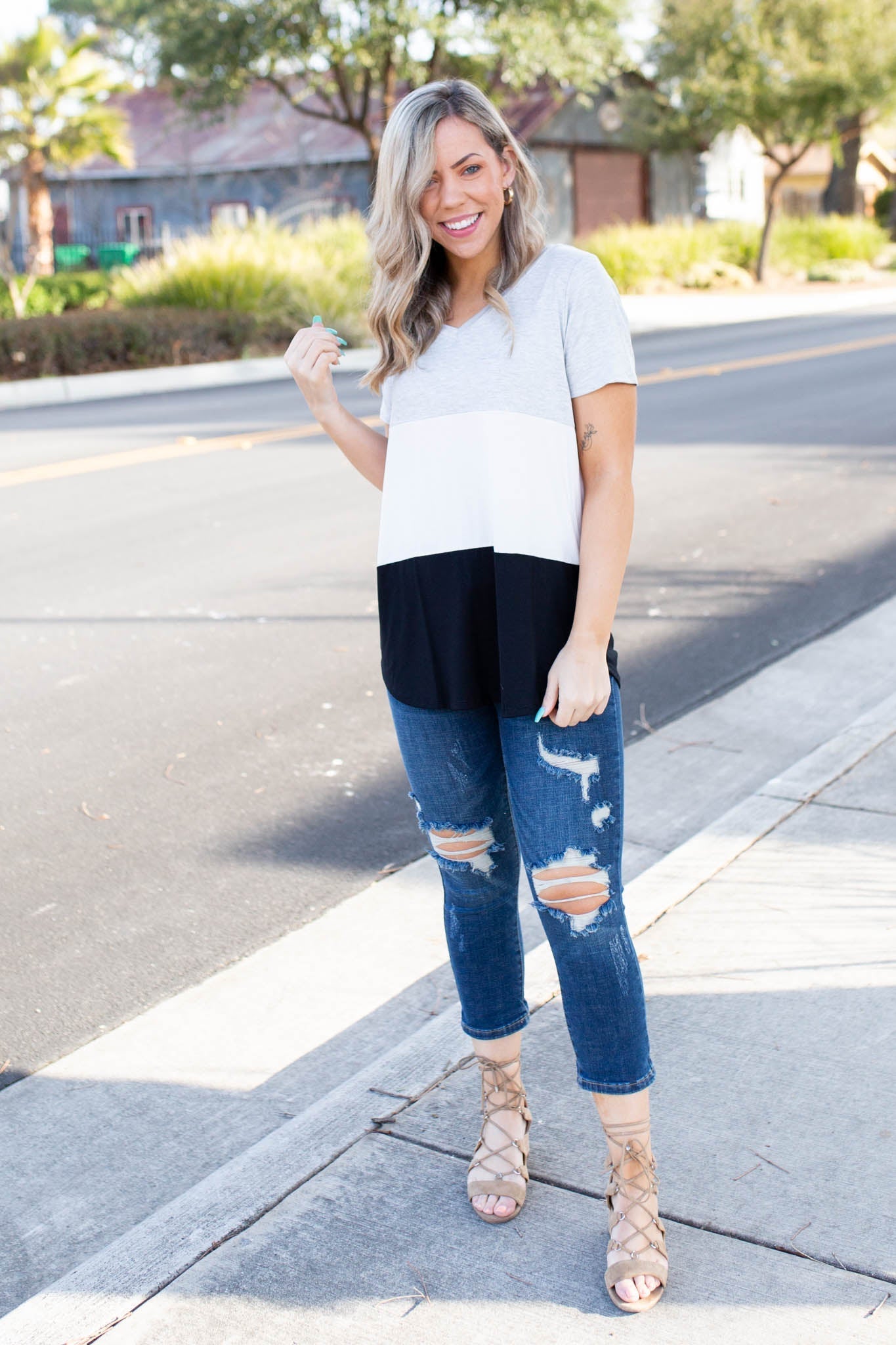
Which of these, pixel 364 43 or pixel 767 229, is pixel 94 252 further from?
pixel 767 229

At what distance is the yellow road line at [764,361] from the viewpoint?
643 inches

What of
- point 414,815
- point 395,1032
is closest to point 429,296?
point 395,1032

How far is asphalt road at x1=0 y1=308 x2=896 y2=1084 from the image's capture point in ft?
12.6

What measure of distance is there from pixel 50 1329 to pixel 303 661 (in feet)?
13.1

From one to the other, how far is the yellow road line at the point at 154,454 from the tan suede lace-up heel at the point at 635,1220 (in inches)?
324

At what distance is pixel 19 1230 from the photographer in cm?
254

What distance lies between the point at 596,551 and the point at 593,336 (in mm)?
330

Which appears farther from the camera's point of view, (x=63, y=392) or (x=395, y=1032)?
(x=63, y=392)

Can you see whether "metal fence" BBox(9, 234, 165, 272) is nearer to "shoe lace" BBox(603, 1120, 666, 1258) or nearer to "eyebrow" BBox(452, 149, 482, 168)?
"eyebrow" BBox(452, 149, 482, 168)

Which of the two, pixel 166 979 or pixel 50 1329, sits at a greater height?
pixel 50 1329

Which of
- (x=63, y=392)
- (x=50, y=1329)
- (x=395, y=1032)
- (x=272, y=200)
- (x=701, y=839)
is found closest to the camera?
(x=50, y=1329)

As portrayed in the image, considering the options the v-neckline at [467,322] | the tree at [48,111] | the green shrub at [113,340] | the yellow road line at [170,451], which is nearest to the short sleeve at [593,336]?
the v-neckline at [467,322]

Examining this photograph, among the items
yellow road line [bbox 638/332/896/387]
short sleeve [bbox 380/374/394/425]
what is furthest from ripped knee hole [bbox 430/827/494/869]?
yellow road line [bbox 638/332/896/387]

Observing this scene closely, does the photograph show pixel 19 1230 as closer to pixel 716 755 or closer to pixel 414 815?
pixel 414 815
